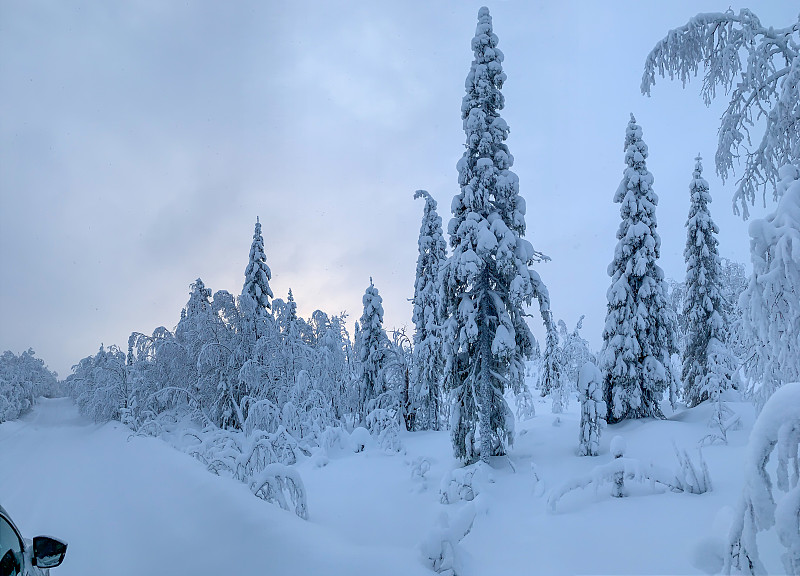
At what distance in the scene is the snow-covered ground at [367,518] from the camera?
3.79m

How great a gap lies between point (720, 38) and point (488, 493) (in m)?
11.1

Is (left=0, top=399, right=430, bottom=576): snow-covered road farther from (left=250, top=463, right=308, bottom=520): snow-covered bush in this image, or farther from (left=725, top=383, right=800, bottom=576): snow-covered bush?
(left=725, top=383, right=800, bottom=576): snow-covered bush

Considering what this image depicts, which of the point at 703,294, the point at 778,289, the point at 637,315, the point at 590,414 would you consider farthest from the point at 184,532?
the point at 703,294

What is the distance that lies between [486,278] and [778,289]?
1159cm

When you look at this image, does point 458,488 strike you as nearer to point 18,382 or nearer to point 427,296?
point 427,296

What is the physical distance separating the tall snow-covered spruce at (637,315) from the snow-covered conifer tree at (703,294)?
16.6 feet

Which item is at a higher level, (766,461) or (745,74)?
(745,74)

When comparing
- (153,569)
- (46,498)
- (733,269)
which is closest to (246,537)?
(153,569)

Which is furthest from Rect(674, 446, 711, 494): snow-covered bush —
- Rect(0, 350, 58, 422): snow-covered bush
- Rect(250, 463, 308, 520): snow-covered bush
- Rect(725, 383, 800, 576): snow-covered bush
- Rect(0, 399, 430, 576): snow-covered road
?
Rect(0, 350, 58, 422): snow-covered bush

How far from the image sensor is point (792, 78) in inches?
201

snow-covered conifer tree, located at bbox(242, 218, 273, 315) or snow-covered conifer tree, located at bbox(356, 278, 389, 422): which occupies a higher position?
snow-covered conifer tree, located at bbox(242, 218, 273, 315)

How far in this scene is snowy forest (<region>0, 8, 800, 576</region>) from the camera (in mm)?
3900

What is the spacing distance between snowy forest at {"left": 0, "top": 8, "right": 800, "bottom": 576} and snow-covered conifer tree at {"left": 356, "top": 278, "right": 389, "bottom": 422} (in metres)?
0.13

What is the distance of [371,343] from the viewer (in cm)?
3116
